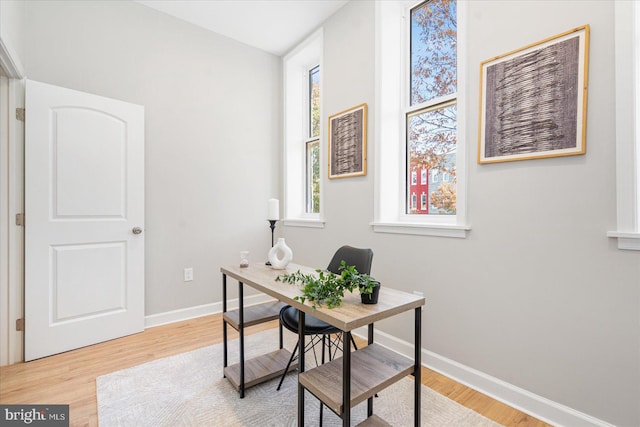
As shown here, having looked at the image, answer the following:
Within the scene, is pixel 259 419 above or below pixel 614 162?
below

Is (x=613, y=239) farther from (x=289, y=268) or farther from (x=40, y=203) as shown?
(x=40, y=203)

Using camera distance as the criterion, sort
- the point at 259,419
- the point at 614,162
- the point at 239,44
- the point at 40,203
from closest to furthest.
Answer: the point at 614,162, the point at 259,419, the point at 40,203, the point at 239,44

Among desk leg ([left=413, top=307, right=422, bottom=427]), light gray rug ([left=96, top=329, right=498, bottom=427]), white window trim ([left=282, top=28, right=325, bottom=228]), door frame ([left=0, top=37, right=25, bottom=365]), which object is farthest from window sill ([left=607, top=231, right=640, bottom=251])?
door frame ([left=0, top=37, right=25, bottom=365])

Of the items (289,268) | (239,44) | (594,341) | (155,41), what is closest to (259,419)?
(289,268)

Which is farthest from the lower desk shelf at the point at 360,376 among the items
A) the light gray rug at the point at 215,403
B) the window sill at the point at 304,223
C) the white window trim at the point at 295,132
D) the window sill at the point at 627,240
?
the white window trim at the point at 295,132

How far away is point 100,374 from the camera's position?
2.05m

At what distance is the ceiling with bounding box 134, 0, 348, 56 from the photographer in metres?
2.78

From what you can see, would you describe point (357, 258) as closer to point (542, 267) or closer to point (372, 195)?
point (372, 195)

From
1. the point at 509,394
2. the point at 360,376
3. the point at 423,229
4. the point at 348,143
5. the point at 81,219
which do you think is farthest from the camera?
the point at 348,143

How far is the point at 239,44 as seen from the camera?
3410mm

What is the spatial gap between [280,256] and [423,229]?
1.03 metres

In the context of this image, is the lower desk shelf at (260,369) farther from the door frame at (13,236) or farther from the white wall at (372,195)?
the door frame at (13,236)

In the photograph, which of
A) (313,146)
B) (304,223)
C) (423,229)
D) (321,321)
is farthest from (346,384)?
(313,146)

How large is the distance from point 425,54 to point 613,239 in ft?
5.89
